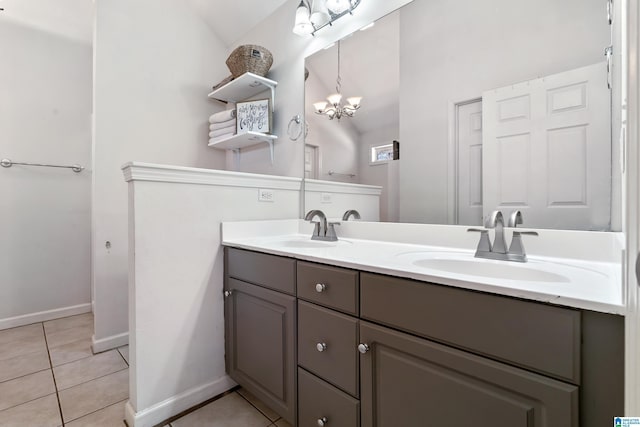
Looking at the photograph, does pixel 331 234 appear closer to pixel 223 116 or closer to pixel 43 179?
pixel 223 116

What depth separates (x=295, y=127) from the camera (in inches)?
80.1

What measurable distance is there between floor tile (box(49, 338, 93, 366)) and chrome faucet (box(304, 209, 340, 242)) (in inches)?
68.2

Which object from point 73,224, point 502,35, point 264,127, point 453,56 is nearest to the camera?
point 502,35

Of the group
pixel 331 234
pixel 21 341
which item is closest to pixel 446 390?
pixel 331 234

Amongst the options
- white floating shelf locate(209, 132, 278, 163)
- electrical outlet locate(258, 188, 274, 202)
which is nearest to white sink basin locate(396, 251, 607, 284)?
electrical outlet locate(258, 188, 274, 202)

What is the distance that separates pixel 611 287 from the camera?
2.17ft

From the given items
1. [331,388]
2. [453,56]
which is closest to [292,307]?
[331,388]

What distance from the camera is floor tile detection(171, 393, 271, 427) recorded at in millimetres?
1339

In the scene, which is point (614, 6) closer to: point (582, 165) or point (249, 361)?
point (582, 165)

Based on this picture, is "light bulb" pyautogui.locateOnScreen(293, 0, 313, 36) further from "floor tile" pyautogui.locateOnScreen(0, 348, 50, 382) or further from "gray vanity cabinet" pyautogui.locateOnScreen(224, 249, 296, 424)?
"floor tile" pyautogui.locateOnScreen(0, 348, 50, 382)

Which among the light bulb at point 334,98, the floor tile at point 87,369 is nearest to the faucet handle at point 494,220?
the light bulb at point 334,98

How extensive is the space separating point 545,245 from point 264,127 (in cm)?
178

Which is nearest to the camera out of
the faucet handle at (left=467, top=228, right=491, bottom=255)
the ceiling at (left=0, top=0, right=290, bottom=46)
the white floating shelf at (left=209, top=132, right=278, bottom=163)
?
the faucet handle at (left=467, top=228, right=491, bottom=255)

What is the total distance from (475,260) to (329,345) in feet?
1.98
